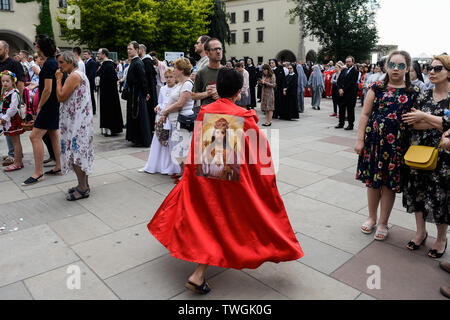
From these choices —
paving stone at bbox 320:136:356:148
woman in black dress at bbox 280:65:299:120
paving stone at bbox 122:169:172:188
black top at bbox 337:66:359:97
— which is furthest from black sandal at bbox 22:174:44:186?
woman in black dress at bbox 280:65:299:120

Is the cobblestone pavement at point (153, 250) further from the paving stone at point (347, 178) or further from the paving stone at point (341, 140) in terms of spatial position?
the paving stone at point (341, 140)

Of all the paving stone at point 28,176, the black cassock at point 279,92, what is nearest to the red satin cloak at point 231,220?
the paving stone at point 28,176

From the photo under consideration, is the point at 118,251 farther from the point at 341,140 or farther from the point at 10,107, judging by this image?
the point at 341,140

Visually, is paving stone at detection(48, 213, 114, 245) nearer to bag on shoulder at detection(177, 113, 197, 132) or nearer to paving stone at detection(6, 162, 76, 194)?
paving stone at detection(6, 162, 76, 194)

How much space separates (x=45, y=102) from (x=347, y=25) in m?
40.6

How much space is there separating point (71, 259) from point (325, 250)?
2291 millimetres

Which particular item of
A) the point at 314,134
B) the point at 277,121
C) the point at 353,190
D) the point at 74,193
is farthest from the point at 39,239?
the point at 277,121

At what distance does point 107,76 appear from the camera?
8.42 metres

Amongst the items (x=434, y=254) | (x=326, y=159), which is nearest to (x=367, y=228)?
(x=434, y=254)

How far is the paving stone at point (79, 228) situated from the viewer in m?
3.58

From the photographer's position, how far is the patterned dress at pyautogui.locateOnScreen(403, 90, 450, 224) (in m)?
3.09

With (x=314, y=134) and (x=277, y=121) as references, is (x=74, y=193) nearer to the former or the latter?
(x=314, y=134)

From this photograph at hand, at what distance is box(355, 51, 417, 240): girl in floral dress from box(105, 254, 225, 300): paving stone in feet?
5.80

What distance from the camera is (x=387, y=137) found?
3.38 metres
